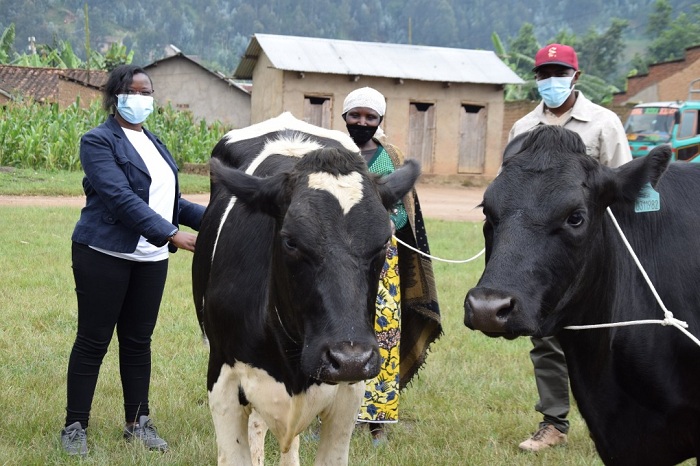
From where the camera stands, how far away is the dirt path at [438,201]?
14195mm

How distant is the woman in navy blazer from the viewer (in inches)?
171

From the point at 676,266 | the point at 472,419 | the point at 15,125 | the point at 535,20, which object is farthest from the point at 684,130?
the point at 535,20

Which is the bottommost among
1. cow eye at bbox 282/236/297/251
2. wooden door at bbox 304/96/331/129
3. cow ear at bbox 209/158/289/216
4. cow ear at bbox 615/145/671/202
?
cow eye at bbox 282/236/297/251

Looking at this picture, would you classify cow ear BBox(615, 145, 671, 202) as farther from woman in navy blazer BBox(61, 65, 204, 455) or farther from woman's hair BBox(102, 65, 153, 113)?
woman's hair BBox(102, 65, 153, 113)

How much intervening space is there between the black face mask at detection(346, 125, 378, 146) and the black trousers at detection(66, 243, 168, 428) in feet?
4.28

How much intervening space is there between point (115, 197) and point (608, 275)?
2.34 m

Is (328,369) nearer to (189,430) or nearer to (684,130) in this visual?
(189,430)

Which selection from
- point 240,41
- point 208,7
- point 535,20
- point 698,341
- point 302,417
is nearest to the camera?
point 698,341

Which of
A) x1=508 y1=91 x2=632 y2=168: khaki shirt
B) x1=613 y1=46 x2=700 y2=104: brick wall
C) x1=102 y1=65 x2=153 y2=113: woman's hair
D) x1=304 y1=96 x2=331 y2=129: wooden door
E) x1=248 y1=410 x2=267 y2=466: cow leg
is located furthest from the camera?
x1=613 y1=46 x2=700 y2=104: brick wall

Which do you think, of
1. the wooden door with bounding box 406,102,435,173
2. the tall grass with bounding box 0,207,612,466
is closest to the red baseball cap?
the tall grass with bounding box 0,207,612,466

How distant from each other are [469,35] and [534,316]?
169874 millimetres

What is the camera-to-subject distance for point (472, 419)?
5.31 m

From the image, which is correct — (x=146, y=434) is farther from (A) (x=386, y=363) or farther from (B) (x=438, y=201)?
(B) (x=438, y=201)

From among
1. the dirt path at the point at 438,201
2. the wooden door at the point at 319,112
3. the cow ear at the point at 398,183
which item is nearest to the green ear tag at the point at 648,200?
the cow ear at the point at 398,183
